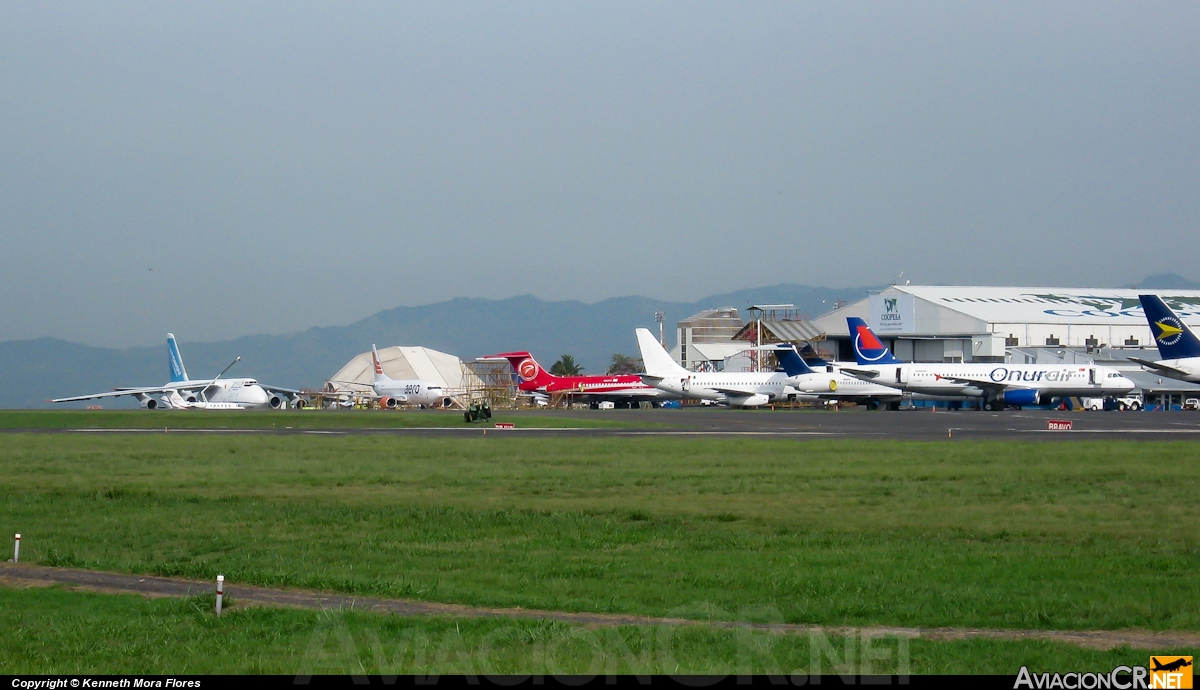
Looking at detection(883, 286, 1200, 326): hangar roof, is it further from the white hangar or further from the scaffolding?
the scaffolding

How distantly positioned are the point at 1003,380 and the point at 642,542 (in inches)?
2388

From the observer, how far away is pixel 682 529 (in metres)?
15.9

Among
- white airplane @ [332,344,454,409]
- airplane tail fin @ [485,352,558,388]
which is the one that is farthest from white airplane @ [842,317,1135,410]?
white airplane @ [332,344,454,409]

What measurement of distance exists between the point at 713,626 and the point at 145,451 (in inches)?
1120

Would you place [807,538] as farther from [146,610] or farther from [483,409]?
[483,409]

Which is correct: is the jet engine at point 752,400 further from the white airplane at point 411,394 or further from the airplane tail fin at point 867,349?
the white airplane at point 411,394

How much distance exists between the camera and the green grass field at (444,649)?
7.64 m

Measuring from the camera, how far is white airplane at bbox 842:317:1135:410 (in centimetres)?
6775

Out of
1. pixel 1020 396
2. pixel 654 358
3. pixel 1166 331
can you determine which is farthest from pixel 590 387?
pixel 1166 331

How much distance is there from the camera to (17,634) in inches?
352

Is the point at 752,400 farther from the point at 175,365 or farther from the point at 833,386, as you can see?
the point at 175,365

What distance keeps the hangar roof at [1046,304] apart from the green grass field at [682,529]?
7044cm

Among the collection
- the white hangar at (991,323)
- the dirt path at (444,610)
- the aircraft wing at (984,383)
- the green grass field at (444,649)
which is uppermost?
the white hangar at (991,323)

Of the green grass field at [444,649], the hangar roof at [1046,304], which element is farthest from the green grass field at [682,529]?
the hangar roof at [1046,304]
